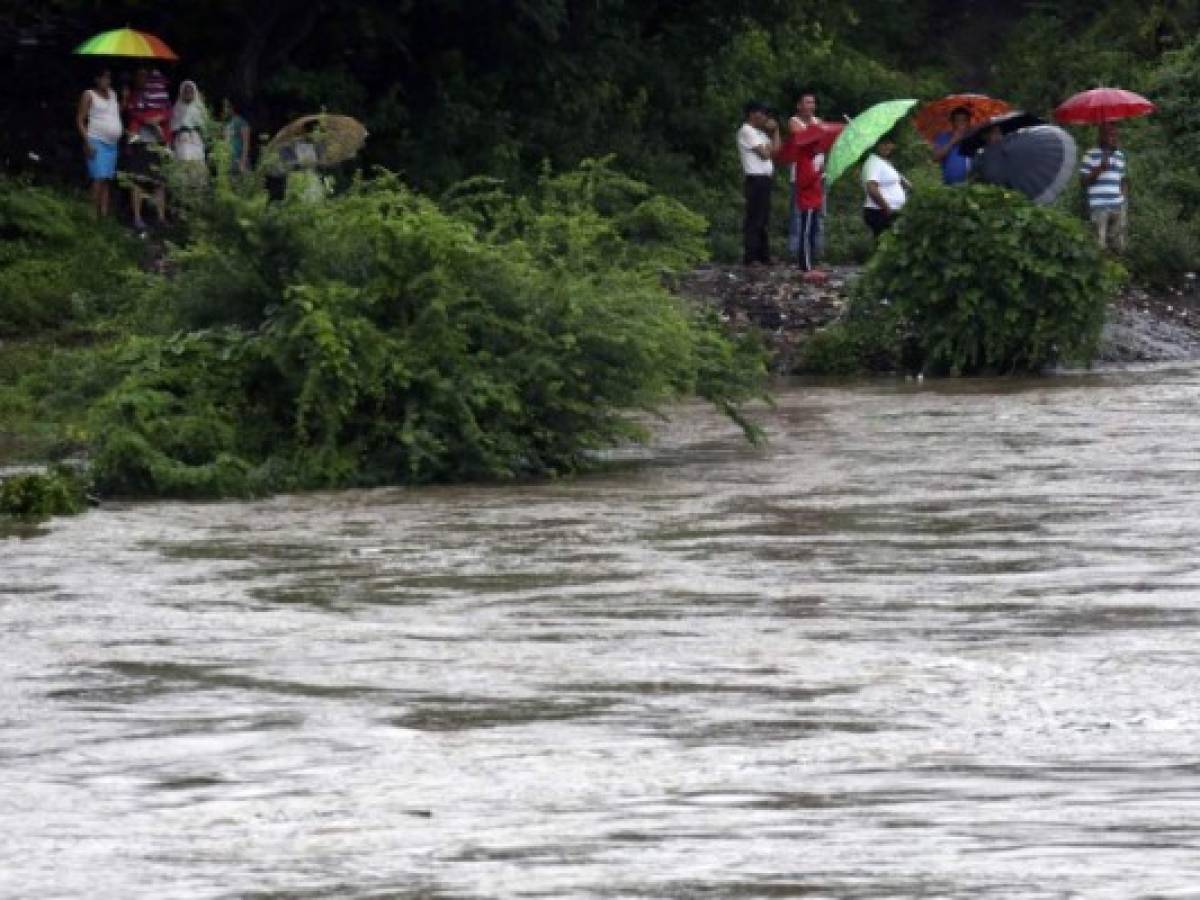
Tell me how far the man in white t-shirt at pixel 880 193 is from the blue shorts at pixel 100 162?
6.60m

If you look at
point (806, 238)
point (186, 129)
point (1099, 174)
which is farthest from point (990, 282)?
point (186, 129)

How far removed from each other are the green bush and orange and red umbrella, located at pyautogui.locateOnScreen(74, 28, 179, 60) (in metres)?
6.80

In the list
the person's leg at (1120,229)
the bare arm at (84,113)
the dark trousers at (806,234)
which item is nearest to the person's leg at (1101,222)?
the person's leg at (1120,229)

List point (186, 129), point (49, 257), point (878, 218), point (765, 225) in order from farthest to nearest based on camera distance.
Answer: point (765, 225) → point (878, 218) → point (186, 129) → point (49, 257)

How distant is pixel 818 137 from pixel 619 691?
716 inches

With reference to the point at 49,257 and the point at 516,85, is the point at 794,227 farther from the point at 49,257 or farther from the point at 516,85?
the point at 49,257

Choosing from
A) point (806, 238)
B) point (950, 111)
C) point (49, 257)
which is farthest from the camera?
point (950, 111)

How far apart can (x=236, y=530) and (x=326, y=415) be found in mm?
1866

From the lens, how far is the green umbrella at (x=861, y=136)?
2661 cm

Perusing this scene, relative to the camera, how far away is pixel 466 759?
924 centimetres

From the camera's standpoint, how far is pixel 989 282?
2489cm

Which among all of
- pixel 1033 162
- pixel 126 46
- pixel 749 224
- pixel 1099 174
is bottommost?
pixel 749 224

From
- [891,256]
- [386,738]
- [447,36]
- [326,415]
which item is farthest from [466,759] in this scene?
[447,36]

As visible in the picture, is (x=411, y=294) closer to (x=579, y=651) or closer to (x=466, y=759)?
(x=579, y=651)
